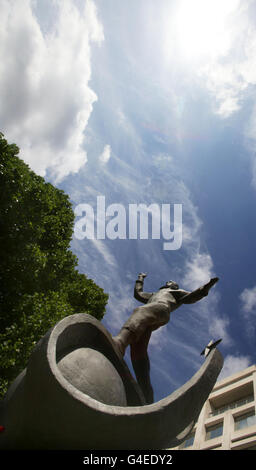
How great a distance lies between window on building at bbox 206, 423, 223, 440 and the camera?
21406 millimetres

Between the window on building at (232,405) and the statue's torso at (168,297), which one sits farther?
the window on building at (232,405)

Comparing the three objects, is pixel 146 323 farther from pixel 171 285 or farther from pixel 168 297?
pixel 171 285

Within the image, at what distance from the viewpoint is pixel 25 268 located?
25.9 feet

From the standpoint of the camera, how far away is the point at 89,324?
3625 millimetres

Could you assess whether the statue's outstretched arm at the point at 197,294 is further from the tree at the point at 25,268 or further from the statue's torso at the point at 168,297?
the tree at the point at 25,268

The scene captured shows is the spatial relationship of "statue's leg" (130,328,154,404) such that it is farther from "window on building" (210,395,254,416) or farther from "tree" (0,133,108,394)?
"window on building" (210,395,254,416)

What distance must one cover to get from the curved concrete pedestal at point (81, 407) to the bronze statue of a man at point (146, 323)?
70 cm

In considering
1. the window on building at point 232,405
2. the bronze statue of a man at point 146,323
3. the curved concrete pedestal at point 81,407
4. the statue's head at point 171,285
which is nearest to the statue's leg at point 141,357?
the bronze statue of a man at point 146,323

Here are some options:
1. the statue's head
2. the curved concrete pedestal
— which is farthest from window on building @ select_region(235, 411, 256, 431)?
the curved concrete pedestal

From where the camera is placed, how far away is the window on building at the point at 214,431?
21406mm

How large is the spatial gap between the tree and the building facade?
1583cm

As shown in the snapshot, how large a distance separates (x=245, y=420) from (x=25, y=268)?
22.1m
